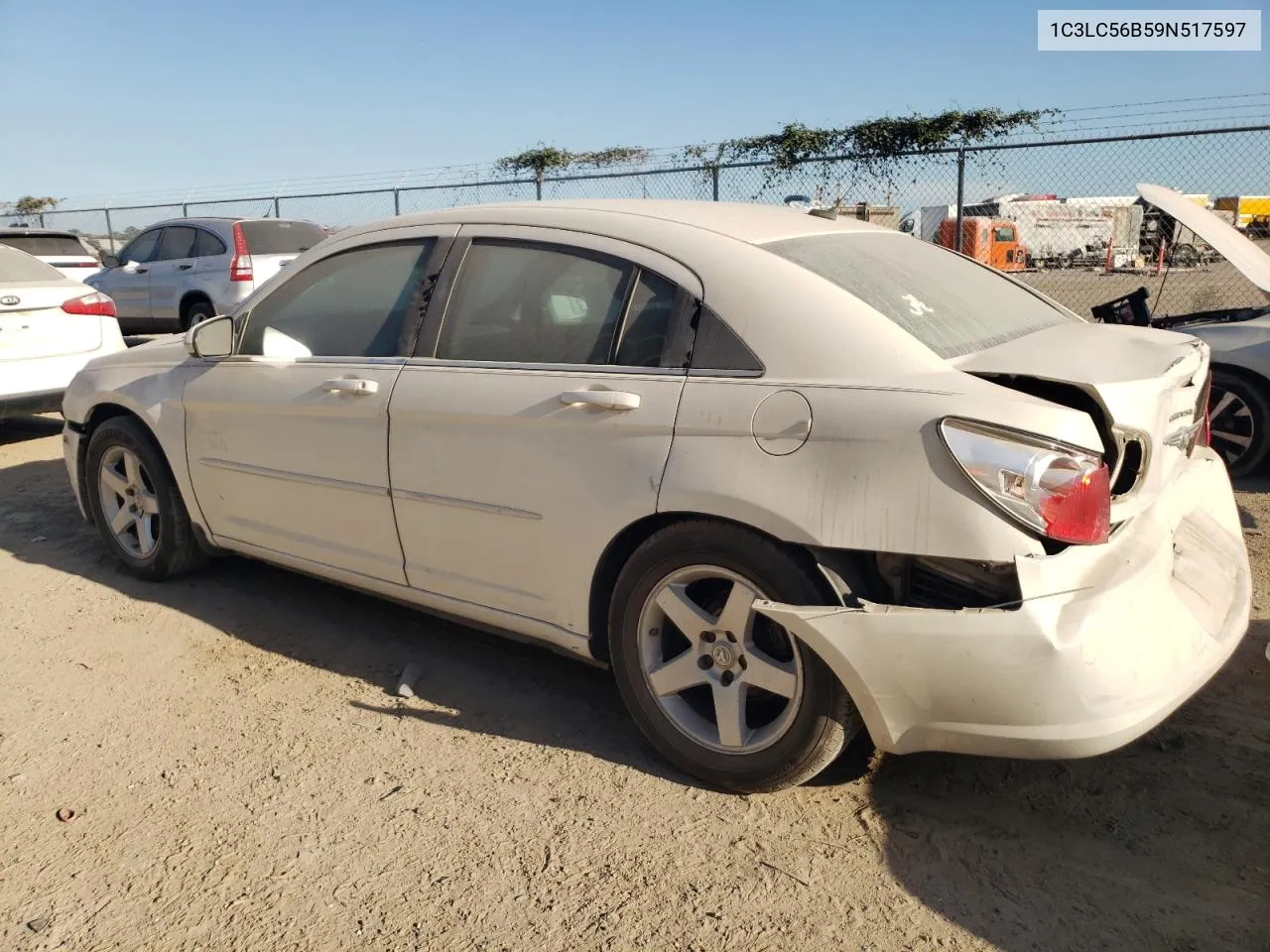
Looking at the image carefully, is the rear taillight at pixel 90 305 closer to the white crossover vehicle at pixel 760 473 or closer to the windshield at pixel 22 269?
the windshield at pixel 22 269

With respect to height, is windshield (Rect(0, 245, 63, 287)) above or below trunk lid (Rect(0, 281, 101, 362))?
above

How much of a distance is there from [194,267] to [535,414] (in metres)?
10.7

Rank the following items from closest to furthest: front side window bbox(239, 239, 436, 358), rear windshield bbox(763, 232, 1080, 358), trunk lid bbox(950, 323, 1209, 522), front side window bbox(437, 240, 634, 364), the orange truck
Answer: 1. trunk lid bbox(950, 323, 1209, 522)
2. rear windshield bbox(763, 232, 1080, 358)
3. front side window bbox(437, 240, 634, 364)
4. front side window bbox(239, 239, 436, 358)
5. the orange truck

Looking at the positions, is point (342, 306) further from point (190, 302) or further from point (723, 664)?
point (190, 302)

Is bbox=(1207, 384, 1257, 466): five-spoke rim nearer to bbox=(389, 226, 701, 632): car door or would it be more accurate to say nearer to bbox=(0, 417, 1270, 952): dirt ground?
bbox=(0, 417, 1270, 952): dirt ground

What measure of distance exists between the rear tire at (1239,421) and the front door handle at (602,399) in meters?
4.30

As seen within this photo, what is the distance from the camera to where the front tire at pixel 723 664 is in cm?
262

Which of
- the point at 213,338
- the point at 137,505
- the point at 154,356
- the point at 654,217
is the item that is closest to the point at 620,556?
the point at 654,217

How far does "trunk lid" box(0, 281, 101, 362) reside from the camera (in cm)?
719

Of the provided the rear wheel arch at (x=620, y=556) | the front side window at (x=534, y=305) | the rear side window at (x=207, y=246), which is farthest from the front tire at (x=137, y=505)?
the rear side window at (x=207, y=246)

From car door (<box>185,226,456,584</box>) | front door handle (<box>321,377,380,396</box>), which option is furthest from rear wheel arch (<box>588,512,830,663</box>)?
front door handle (<box>321,377,380,396</box>)

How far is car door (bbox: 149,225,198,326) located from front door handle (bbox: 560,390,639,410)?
10.8 meters

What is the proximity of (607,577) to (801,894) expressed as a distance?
1021mm

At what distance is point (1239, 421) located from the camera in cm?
590
